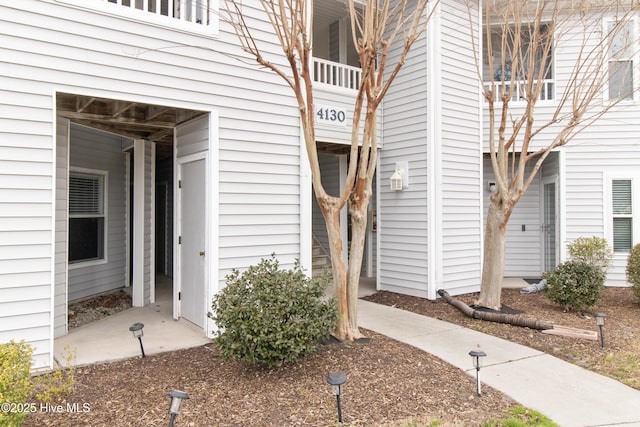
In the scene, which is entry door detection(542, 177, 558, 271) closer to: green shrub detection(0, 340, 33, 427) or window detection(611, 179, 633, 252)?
window detection(611, 179, 633, 252)

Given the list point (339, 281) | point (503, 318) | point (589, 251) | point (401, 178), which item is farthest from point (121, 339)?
point (589, 251)

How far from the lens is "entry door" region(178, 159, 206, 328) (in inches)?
203

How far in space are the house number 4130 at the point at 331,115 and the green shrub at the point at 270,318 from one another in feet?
13.2

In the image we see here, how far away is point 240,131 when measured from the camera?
16.7ft

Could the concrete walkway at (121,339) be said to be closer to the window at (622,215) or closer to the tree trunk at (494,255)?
the tree trunk at (494,255)

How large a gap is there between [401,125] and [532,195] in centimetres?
417

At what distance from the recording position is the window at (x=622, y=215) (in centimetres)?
874

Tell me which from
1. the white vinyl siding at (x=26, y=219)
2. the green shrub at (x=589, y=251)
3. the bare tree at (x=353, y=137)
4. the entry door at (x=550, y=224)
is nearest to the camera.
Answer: the white vinyl siding at (x=26, y=219)

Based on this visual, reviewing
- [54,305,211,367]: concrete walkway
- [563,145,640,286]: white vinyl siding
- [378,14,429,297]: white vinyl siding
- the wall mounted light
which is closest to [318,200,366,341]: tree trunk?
[54,305,211,367]: concrete walkway

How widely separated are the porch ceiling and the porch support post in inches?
15.4

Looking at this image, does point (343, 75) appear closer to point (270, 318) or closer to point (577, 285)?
point (577, 285)

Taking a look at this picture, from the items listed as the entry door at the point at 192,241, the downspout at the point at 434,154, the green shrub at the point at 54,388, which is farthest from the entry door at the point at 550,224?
the green shrub at the point at 54,388

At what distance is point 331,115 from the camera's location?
741cm

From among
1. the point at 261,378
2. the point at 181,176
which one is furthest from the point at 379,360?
the point at 181,176
